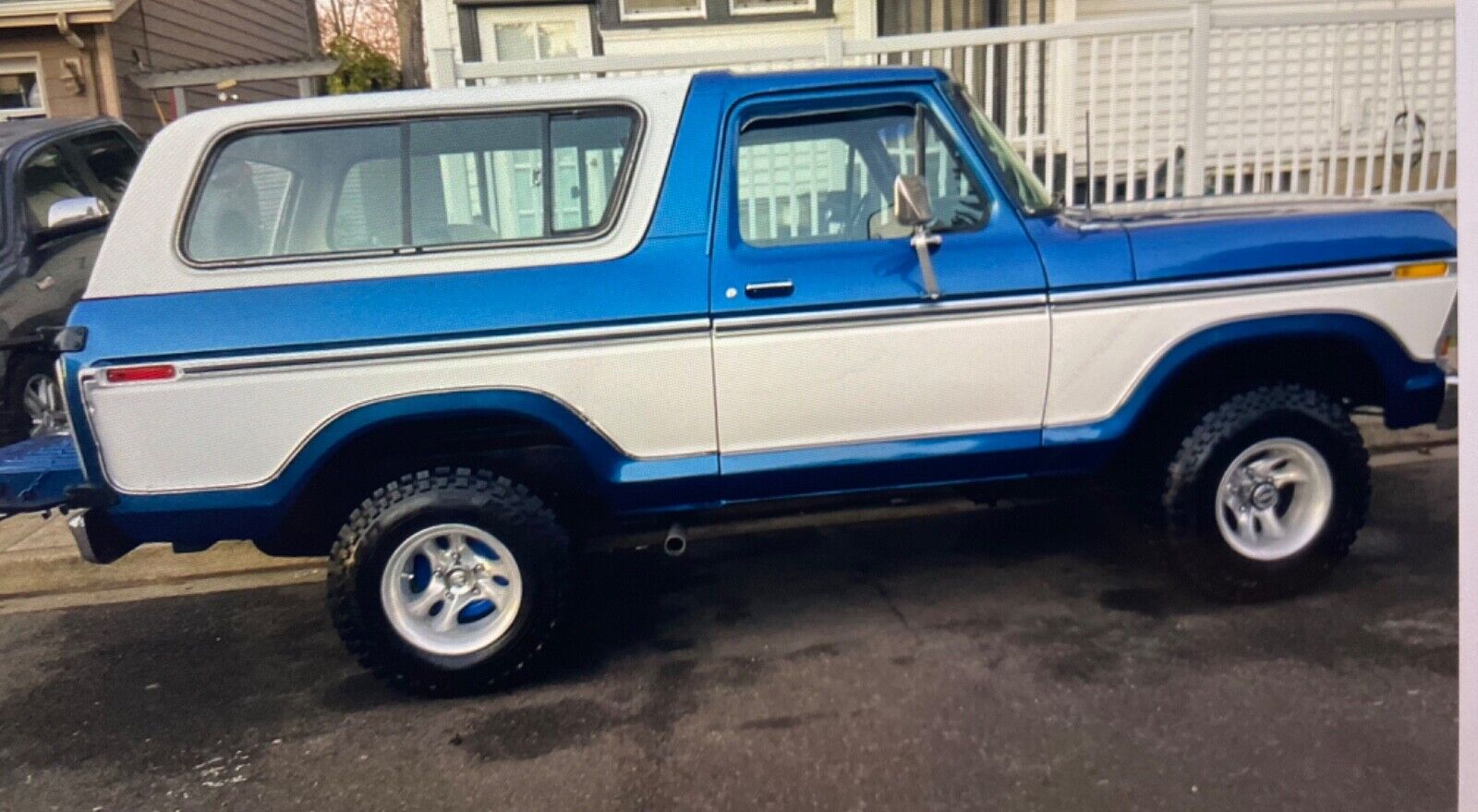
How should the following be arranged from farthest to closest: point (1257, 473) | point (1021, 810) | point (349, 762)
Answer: point (1257, 473) → point (349, 762) → point (1021, 810)

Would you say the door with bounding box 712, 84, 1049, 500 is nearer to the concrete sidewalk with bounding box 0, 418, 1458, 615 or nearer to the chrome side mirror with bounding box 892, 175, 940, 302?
the chrome side mirror with bounding box 892, 175, 940, 302

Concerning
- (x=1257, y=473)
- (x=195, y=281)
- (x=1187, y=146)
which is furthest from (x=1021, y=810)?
(x=1187, y=146)

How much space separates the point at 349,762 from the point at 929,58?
6511 millimetres

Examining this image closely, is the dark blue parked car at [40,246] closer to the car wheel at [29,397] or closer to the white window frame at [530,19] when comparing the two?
the car wheel at [29,397]

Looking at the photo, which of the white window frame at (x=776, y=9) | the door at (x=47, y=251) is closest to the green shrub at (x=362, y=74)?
the white window frame at (x=776, y=9)

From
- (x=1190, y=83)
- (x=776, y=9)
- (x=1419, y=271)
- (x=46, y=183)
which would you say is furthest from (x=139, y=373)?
(x=776, y=9)

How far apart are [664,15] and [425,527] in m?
6.96

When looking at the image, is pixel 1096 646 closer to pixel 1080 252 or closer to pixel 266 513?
pixel 1080 252

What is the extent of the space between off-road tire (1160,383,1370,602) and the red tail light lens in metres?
3.43

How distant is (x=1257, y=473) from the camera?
4.16m

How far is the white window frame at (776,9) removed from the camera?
9703mm

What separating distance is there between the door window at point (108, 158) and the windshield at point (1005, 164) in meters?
5.44

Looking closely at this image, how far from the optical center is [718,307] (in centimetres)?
371

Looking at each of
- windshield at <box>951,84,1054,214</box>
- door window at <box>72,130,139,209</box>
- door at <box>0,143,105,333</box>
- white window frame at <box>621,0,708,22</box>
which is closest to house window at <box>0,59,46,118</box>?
door window at <box>72,130,139,209</box>
